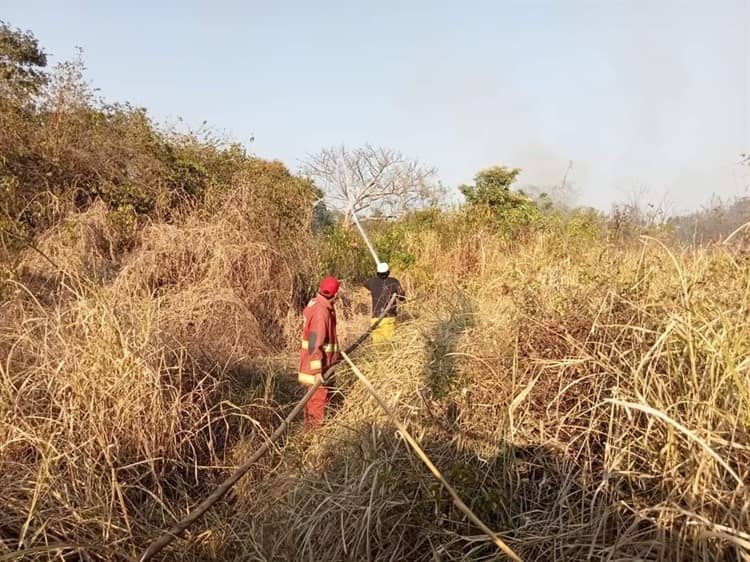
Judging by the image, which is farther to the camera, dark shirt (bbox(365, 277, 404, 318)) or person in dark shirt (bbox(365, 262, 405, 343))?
dark shirt (bbox(365, 277, 404, 318))

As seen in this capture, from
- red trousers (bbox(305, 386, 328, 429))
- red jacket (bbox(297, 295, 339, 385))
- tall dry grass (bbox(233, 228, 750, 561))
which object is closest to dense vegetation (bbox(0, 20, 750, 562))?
tall dry grass (bbox(233, 228, 750, 561))

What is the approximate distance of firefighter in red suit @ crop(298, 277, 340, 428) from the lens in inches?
197

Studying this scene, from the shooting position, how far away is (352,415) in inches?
169

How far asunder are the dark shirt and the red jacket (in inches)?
74.6

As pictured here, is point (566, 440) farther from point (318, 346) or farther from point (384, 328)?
point (384, 328)

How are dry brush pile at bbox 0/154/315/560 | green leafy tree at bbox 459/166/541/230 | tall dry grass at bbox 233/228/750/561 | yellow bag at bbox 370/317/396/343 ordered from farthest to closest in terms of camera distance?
green leafy tree at bbox 459/166/541/230 < yellow bag at bbox 370/317/396/343 < dry brush pile at bbox 0/154/315/560 < tall dry grass at bbox 233/228/750/561

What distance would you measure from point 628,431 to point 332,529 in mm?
1690

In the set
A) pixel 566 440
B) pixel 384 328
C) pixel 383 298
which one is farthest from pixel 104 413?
pixel 383 298

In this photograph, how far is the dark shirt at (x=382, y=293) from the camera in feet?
23.4

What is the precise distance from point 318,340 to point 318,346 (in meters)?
0.06

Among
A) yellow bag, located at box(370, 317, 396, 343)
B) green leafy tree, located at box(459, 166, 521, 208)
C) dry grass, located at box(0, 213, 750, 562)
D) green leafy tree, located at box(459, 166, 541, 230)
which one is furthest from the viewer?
green leafy tree, located at box(459, 166, 521, 208)

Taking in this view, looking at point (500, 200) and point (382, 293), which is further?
point (500, 200)

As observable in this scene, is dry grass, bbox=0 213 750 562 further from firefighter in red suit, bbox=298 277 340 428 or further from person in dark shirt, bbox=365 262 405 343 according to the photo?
person in dark shirt, bbox=365 262 405 343

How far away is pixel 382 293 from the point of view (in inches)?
283
